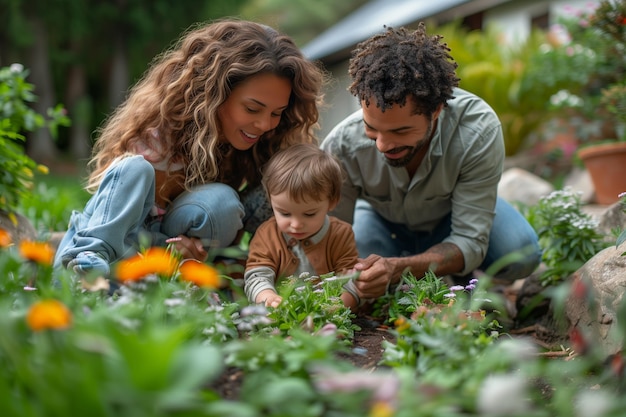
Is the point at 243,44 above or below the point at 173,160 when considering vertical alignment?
above

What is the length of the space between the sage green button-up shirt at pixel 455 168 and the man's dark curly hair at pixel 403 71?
0.99 feet

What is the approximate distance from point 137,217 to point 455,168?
144 centimetres

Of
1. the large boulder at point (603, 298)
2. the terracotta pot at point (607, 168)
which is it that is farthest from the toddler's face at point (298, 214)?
the terracotta pot at point (607, 168)

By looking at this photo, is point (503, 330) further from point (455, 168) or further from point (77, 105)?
point (77, 105)

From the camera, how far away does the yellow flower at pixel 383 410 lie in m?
1.05

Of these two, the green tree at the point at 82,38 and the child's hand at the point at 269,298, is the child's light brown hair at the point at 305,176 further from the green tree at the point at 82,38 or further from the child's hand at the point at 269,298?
the green tree at the point at 82,38

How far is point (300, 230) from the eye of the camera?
264cm

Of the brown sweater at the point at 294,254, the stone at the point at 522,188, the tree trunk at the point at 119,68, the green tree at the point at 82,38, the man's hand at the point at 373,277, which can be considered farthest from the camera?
the tree trunk at the point at 119,68

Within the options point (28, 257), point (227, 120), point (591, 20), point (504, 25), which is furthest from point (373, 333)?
point (504, 25)

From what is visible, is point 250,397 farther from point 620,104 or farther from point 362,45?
point 620,104

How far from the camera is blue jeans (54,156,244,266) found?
2.62 meters

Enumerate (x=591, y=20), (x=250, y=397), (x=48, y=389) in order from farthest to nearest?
(x=591, y=20) → (x=250, y=397) → (x=48, y=389)

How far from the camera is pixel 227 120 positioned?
2975 millimetres

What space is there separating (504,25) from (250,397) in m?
10.7
